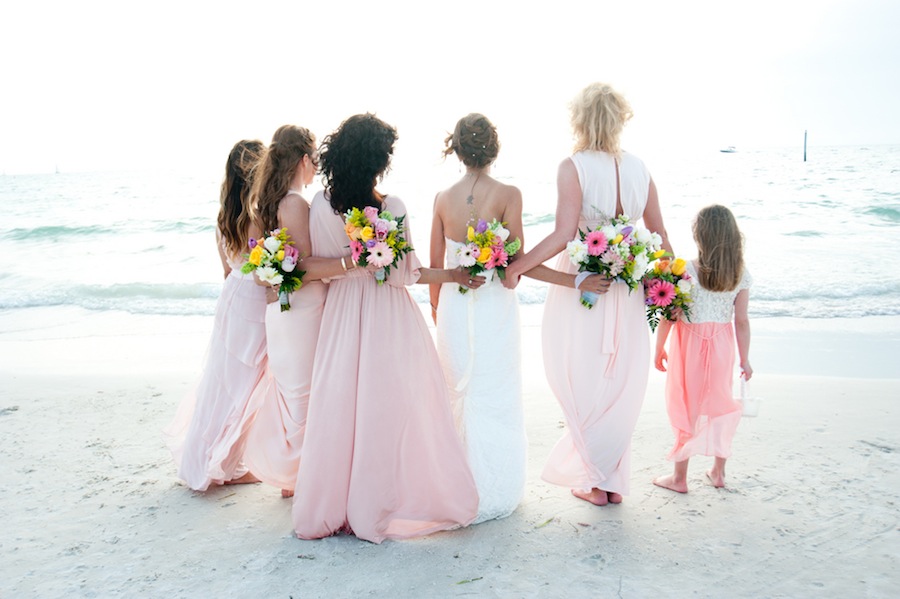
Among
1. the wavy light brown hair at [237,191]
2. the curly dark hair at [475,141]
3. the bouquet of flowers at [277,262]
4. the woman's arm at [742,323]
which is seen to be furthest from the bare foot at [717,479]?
the wavy light brown hair at [237,191]

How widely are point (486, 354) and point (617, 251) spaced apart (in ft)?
3.02

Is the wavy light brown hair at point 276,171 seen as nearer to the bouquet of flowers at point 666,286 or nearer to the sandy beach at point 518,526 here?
the sandy beach at point 518,526

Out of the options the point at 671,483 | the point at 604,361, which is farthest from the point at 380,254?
the point at 671,483

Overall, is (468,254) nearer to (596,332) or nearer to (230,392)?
(596,332)

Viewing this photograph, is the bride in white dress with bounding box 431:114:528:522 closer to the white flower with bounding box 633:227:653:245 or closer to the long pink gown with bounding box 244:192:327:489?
the white flower with bounding box 633:227:653:245

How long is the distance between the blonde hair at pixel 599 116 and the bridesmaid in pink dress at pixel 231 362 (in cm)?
196

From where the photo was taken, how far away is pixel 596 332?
13.7 ft

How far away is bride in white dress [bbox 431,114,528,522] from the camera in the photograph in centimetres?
407

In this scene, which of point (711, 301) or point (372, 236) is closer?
point (372, 236)

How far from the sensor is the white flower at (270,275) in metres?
3.84

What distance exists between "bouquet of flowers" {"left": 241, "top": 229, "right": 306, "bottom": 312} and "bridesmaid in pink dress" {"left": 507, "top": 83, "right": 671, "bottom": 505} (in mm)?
1188

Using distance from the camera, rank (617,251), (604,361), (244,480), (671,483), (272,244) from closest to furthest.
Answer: (272,244) < (617,251) < (604,361) < (671,483) < (244,480)

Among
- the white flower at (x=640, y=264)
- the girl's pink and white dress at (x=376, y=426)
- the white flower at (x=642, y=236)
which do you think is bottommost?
the girl's pink and white dress at (x=376, y=426)

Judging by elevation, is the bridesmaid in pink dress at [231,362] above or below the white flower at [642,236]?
below
